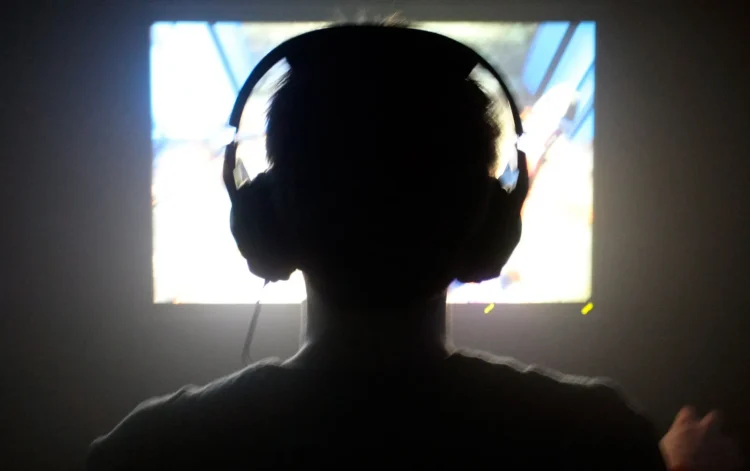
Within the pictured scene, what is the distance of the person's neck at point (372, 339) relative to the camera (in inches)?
16.9

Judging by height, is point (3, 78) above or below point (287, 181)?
above

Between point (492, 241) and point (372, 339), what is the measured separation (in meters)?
0.14

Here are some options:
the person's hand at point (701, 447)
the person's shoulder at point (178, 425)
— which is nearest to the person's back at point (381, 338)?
the person's shoulder at point (178, 425)

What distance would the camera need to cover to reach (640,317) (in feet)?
4.13

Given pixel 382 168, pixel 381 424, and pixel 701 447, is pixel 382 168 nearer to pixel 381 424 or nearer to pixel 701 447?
pixel 381 424

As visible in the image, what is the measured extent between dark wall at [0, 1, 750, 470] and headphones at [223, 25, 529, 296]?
0.75m

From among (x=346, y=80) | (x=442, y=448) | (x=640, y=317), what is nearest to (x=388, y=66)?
(x=346, y=80)

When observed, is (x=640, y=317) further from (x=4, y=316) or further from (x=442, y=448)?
(x=4, y=316)

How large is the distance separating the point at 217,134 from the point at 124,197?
0.27 m

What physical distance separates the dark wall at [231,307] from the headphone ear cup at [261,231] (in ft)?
2.44

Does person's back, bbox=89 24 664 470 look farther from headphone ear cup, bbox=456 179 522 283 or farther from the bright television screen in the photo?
the bright television screen

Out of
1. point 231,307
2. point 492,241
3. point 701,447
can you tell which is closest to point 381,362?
point 492,241

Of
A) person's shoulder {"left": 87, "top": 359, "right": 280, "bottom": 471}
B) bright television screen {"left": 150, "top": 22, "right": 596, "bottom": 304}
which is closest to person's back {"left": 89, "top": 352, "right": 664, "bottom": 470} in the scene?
person's shoulder {"left": 87, "top": 359, "right": 280, "bottom": 471}

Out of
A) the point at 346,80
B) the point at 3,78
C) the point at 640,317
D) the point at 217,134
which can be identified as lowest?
the point at 640,317
